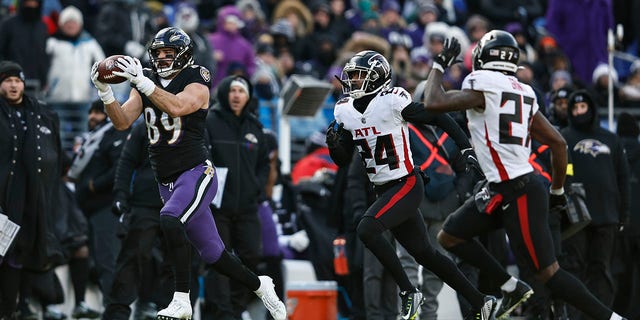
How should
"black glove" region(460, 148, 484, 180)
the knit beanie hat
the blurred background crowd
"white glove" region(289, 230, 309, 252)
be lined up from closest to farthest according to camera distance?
"black glove" region(460, 148, 484, 180), the knit beanie hat, the blurred background crowd, "white glove" region(289, 230, 309, 252)

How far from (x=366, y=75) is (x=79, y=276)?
15.9 feet

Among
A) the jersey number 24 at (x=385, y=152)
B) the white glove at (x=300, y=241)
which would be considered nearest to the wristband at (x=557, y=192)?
the jersey number 24 at (x=385, y=152)

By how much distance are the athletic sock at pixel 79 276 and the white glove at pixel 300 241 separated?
2.12 m

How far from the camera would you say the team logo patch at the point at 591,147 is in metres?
12.9

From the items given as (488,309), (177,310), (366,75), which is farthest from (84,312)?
(488,309)

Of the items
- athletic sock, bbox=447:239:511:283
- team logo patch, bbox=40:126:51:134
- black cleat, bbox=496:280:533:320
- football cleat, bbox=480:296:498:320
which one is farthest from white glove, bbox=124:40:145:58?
black cleat, bbox=496:280:533:320

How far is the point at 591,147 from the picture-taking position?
1295 centimetres

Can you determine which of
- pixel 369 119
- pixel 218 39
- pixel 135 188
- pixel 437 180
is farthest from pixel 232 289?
pixel 218 39

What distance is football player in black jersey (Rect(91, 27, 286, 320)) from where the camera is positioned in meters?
9.92

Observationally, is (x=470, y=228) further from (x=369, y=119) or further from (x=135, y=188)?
(x=135, y=188)

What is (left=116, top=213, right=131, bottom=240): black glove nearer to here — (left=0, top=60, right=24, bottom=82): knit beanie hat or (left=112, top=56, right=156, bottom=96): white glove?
(left=0, top=60, right=24, bottom=82): knit beanie hat

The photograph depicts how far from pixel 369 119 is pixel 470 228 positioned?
1129 millimetres

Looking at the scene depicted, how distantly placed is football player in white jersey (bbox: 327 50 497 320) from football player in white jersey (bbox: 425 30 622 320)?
361 millimetres

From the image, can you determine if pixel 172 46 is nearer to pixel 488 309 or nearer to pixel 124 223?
pixel 124 223
